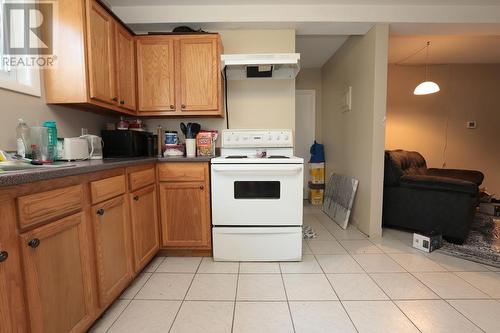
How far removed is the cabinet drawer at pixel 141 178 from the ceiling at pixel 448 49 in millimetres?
3141

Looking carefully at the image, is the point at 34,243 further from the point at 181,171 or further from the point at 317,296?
the point at 317,296

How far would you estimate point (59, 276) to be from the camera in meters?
1.00

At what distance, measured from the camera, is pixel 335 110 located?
3.51 meters

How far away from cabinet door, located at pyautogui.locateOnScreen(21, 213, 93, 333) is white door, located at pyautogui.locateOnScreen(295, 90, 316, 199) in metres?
3.47

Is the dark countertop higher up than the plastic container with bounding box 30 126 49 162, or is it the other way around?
the plastic container with bounding box 30 126 49 162

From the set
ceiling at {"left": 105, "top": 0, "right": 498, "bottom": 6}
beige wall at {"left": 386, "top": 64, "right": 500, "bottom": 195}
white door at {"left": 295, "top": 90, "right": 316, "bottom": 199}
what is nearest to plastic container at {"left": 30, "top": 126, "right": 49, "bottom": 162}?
ceiling at {"left": 105, "top": 0, "right": 498, "bottom": 6}

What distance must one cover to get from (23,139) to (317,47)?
3.21 meters

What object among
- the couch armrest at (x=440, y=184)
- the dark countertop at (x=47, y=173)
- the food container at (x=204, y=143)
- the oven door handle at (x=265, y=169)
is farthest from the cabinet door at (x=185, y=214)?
the couch armrest at (x=440, y=184)

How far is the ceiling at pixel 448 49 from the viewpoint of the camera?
3.12 metres

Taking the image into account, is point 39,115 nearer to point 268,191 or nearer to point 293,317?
point 268,191

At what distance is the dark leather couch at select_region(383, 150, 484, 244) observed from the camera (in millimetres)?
2238

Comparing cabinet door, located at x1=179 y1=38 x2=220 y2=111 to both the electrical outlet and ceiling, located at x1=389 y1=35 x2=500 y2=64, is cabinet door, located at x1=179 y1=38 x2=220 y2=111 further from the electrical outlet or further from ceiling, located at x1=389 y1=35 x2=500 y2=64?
the electrical outlet

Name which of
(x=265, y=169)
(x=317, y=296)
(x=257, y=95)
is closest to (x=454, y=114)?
(x=257, y=95)

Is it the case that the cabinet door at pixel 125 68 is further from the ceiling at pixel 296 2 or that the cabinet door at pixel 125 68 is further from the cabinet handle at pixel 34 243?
the cabinet handle at pixel 34 243
